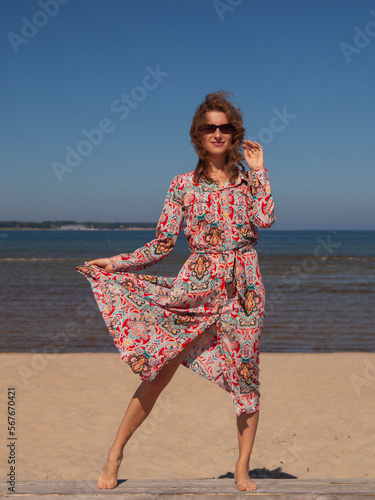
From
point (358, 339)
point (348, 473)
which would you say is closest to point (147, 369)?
point (348, 473)

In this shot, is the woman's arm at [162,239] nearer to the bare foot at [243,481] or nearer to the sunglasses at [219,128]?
the sunglasses at [219,128]

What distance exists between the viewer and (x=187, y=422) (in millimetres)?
5828

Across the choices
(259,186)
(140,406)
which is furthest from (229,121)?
(140,406)

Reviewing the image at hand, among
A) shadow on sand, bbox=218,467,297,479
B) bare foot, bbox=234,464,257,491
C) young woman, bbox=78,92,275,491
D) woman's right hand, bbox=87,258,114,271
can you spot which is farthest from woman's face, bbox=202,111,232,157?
shadow on sand, bbox=218,467,297,479

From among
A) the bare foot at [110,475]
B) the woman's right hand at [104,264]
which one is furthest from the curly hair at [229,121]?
the bare foot at [110,475]

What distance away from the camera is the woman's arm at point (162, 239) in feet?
10.2

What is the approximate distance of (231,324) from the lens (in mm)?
3053

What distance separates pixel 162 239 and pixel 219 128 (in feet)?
2.31

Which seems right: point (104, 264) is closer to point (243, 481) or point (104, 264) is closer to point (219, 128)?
point (219, 128)

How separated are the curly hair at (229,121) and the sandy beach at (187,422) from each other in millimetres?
2702

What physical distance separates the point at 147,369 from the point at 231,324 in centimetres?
52

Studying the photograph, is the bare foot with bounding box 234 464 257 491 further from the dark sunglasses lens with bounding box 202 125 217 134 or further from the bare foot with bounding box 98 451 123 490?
the dark sunglasses lens with bounding box 202 125 217 134

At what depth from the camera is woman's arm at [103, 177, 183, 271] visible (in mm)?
3096

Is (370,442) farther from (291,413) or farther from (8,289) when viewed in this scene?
(8,289)
